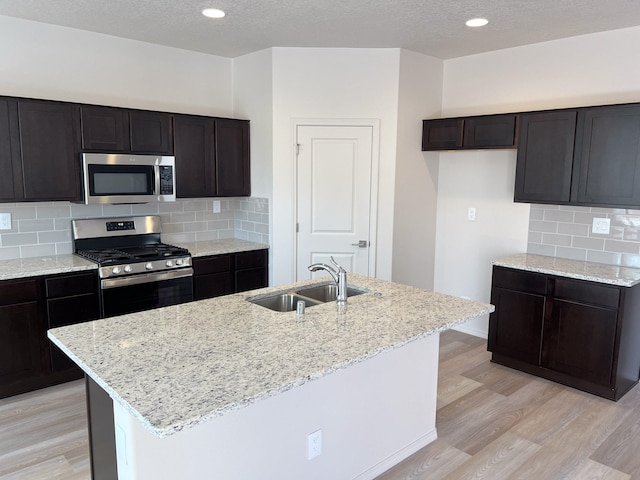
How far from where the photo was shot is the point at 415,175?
457cm

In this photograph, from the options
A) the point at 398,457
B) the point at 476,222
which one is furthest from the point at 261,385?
the point at 476,222

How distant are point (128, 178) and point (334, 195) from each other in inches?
70.4

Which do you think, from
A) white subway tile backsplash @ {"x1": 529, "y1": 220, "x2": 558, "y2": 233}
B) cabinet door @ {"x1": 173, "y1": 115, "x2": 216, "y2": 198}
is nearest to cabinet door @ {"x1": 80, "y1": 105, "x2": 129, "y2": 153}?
cabinet door @ {"x1": 173, "y1": 115, "x2": 216, "y2": 198}

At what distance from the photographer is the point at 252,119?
461 centimetres

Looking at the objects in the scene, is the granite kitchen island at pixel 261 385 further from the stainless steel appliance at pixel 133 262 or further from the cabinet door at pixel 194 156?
the cabinet door at pixel 194 156

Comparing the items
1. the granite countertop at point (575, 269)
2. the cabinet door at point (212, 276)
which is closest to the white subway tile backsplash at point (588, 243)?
the granite countertop at point (575, 269)

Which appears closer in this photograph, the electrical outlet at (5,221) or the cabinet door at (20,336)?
the cabinet door at (20,336)

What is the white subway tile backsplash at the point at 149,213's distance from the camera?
368 centimetres

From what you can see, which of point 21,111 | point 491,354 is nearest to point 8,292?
point 21,111

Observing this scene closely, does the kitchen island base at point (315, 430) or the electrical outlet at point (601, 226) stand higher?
the electrical outlet at point (601, 226)

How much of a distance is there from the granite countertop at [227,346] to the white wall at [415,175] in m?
1.89

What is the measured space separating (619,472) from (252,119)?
3.88 metres

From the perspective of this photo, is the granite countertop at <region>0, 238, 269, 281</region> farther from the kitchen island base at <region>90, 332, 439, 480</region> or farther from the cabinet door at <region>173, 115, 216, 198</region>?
the kitchen island base at <region>90, 332, 439, 480</region>

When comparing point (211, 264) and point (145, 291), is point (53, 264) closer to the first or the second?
point (145, 291)
